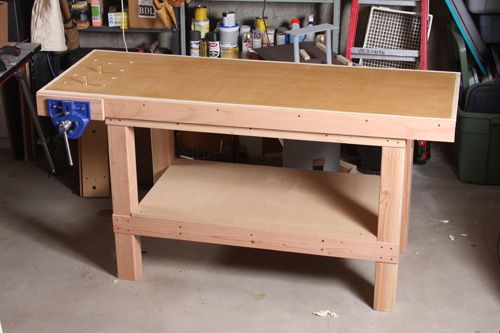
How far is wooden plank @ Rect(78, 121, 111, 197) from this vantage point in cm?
407

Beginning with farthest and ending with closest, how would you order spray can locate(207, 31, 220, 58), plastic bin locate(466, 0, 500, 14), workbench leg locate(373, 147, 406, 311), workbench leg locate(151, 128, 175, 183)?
spray can locate(207, 31, 220, 58) → plastic bin locate(466, 0, 500, 14) → workbench leg locate(151, 128, 175, 183) → workbench leg locate(373, 147, 406, 311)

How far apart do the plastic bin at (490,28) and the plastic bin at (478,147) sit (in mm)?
487

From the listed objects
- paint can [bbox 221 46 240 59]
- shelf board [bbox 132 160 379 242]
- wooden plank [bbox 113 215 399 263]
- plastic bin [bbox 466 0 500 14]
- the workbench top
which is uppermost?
plastic bin [bbox 466 0 500 14]

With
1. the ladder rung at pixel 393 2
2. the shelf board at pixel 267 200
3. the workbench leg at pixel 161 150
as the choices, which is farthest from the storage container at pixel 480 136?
the workbench leg at pixel 161 150

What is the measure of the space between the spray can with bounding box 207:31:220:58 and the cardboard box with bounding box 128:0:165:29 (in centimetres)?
26

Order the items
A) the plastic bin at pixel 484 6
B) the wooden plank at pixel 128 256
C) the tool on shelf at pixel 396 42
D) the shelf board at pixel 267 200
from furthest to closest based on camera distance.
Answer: the tool on shelf at pixel 396 42 → the plastic bin at pixel 484 6 → the wooden plank at pixel 128 256 → the shelf board at pixel 267 200

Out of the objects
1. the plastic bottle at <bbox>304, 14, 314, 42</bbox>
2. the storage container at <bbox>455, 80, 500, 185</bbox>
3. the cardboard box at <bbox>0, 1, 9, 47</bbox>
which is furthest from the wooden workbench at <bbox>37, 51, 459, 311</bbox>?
the plastic bottle at <bbox>304, 14, 314, 42</bbox>

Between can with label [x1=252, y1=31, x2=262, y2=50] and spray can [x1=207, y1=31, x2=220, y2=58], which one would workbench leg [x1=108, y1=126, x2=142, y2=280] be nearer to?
spray can [x1=207, y1=31, x2=220, y2=58]

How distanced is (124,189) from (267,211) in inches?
22.1

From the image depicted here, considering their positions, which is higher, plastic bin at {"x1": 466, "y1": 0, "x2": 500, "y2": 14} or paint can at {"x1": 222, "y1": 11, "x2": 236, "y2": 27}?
plastic bin at {"x1": 466, "y1": 0, "x2": 500, "y2": 14}

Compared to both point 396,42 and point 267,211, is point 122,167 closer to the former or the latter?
point 267,211

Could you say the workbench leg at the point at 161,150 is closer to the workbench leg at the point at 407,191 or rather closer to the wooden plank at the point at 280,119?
the wooden plank at the point at 280,119

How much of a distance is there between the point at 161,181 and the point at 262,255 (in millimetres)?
535

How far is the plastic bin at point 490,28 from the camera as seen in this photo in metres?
4.39
